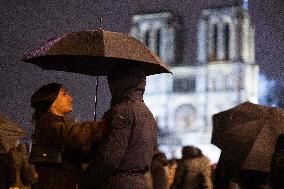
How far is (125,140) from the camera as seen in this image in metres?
3.51

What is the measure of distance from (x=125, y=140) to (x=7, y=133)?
8.94 feet

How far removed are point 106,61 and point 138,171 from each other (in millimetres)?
1227

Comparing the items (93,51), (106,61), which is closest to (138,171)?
(93,51)

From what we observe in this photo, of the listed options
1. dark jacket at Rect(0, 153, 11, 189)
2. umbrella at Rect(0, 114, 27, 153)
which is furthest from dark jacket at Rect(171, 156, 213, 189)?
umbrella at Rect(0, 114, 27, 153)

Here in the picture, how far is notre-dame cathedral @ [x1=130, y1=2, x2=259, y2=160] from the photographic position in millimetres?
59688

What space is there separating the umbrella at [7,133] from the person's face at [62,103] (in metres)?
2.15

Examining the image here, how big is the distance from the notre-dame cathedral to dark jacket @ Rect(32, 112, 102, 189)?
5488 centimetres

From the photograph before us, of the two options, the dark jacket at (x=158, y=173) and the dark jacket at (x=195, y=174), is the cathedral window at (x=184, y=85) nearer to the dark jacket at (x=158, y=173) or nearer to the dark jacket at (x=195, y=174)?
the dark jacket at (x=195, y=174)

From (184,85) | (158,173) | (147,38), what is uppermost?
(147,38)

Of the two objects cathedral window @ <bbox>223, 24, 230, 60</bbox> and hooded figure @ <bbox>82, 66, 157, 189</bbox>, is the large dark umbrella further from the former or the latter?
cathedral window @ <bbox>223, 24, 230, 60</bbox>

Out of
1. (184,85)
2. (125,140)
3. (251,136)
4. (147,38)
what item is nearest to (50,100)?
(125,140)

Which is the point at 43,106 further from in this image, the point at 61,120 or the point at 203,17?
the point at 203,17

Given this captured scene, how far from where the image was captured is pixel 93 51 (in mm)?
3947

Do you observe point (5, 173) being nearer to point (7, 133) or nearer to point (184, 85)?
point (7, 133)
